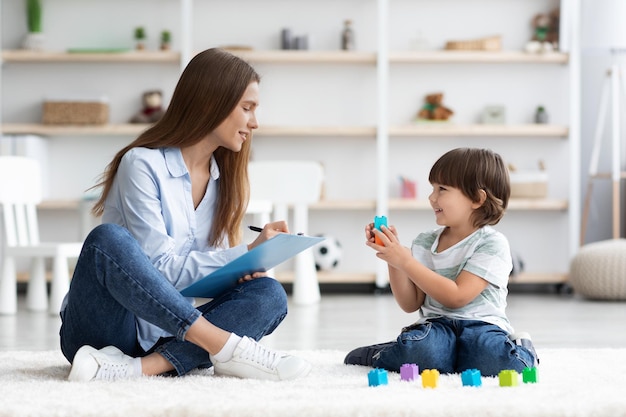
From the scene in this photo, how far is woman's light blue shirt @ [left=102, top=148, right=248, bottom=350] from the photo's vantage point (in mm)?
1833

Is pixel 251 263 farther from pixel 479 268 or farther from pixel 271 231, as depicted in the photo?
pixel 479 268

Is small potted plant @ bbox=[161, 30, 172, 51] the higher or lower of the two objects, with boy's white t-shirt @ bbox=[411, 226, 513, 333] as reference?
higher

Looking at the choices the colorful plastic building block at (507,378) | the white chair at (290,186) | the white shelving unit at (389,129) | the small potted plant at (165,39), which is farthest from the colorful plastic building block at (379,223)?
the small potted plant at (165,39)

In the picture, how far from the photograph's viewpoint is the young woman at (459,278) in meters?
1.85

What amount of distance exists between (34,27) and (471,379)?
3676 millimetres

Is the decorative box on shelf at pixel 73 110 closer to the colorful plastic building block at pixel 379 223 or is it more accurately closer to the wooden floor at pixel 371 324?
the wooden floor at pixel 371 324

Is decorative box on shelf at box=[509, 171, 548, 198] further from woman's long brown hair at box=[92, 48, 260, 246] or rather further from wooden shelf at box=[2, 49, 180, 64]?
woman's long brown hair at box=[92, 48, 260, 246]

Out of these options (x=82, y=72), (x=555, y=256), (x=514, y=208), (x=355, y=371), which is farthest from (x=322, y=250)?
(x=355, y=371)

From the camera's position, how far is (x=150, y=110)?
4.68 metres

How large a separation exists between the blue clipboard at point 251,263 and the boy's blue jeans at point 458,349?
0.99 ft

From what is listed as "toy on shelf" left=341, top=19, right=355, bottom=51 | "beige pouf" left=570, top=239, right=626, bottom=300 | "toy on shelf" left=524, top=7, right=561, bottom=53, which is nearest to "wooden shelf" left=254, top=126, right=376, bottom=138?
"toy on shelf" left=341, top=19, right=355, bottom=51

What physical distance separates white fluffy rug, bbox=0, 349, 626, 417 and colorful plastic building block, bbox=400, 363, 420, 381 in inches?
0.7

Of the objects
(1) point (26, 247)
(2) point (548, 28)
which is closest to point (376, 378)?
(1) point (26, 247)

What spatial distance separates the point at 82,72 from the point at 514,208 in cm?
241
